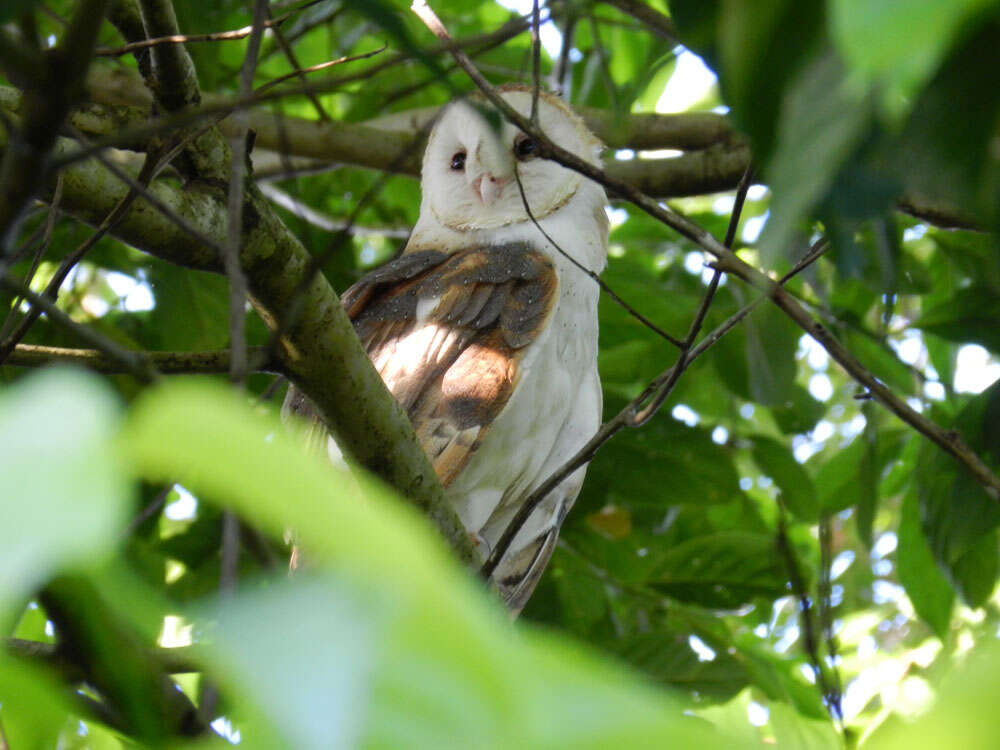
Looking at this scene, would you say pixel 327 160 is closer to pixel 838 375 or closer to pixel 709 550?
pixel 709 550

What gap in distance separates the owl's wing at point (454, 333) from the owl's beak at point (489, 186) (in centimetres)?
38

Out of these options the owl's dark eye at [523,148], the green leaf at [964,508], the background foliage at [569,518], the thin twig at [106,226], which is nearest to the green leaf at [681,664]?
the background foliage at [569,518]

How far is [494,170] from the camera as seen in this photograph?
3.01 metres

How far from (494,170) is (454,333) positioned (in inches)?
31.7

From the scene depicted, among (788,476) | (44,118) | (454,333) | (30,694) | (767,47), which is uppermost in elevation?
(788,476)

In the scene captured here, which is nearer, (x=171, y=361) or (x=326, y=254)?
(x=326, y=254)

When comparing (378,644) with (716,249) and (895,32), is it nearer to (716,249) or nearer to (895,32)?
(895,32)

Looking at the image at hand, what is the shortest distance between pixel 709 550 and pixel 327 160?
155 cm

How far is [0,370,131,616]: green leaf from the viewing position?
0.41m

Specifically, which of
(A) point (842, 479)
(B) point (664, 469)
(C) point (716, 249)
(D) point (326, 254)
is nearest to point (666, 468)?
(B) point (664, 469)

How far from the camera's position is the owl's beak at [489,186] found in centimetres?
298

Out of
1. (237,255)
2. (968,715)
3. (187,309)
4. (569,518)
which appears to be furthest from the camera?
(569,518)

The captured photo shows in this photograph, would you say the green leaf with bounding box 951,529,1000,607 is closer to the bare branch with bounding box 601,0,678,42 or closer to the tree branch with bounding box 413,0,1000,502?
the tree branch with bounding box 413,0,1000,502

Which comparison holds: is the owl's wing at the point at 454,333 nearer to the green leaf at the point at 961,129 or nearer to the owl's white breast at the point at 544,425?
the owl's white breast at the point at 544,425
